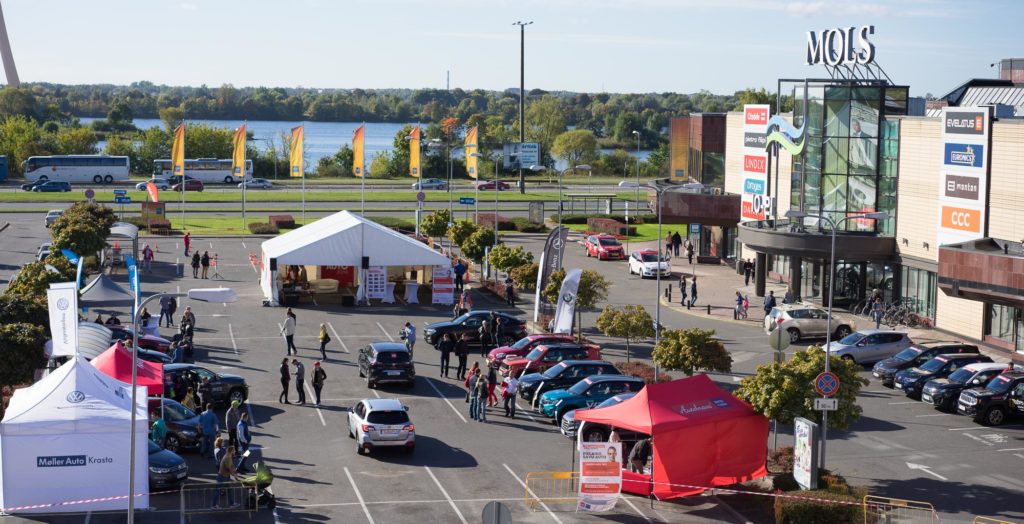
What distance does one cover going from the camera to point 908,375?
36.4 meters

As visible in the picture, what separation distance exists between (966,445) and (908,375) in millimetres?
6016

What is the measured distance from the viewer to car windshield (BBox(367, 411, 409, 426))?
28.1 metres

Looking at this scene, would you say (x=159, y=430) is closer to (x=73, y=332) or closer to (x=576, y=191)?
(x=73, y=332)

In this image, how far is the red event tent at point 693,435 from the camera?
24922 mm

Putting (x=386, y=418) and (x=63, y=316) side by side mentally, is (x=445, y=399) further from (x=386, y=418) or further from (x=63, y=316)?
(x=63, y=316)

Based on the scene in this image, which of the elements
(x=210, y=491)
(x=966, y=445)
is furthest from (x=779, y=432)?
(x=210, y=491)

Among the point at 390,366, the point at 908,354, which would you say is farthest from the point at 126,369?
the point at 908,354

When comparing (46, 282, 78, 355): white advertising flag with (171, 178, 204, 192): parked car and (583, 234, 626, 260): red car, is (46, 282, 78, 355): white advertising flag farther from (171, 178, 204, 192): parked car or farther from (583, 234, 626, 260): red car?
(171, 178, 204, 192): parked car

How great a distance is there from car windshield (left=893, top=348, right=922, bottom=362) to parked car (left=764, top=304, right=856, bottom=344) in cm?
653

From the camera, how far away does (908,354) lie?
125 feet

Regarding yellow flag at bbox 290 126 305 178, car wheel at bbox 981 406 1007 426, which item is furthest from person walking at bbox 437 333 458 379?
yellow flag at bbox 290 126 305 178

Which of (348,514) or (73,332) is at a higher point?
(73,332)

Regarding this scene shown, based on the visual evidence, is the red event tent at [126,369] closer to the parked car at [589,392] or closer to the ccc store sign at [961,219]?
the parked car at [589,392]

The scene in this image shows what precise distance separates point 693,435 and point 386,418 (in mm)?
7665
